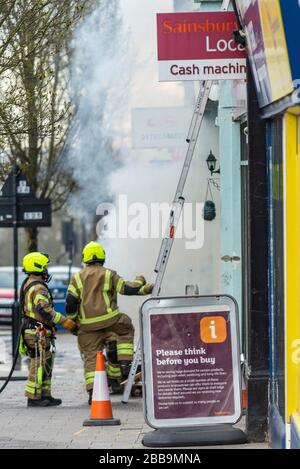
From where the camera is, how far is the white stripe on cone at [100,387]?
33.9 ft

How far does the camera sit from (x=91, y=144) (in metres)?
25.5

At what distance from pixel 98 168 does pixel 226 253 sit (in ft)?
47.0

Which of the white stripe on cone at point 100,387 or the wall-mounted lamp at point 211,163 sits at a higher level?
the wall-mounted lamp at point 211,163

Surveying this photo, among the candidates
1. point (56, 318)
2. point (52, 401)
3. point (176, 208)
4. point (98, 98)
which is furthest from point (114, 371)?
point (98, 98)

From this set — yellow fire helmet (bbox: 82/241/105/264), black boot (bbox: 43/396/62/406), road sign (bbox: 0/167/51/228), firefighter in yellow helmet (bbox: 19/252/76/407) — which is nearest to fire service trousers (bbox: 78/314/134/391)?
firefighter in yellow helmet (bbox: 19/252/76/407)

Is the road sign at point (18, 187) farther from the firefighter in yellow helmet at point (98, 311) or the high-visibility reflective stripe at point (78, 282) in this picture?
the high-visibility reflective stripe at point (78, 282)

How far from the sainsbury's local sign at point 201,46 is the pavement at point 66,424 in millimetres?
3035

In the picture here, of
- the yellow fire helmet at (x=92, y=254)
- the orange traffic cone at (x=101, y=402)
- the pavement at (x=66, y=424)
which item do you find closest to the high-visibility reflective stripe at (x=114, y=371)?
the pavement at (x=66, y=424)

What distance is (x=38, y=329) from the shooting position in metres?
12.0

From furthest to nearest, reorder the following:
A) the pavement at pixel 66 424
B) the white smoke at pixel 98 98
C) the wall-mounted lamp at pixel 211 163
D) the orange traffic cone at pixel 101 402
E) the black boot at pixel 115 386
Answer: the white smoke at pixel 98 98 < the wall-mounted lamp at pixel 211 163 < the black boot at pixel 115 386 < the orange traffic cone at pixel 101 402 < the pavement at pixel 66 424

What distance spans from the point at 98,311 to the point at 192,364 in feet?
11.9

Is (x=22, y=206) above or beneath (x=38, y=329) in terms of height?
above

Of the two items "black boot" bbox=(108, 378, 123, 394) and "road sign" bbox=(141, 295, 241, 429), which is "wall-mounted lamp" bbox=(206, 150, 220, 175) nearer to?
"black boot" bbox=(108, 378, 123, 394)

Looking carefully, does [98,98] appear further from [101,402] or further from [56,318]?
[101,402]
